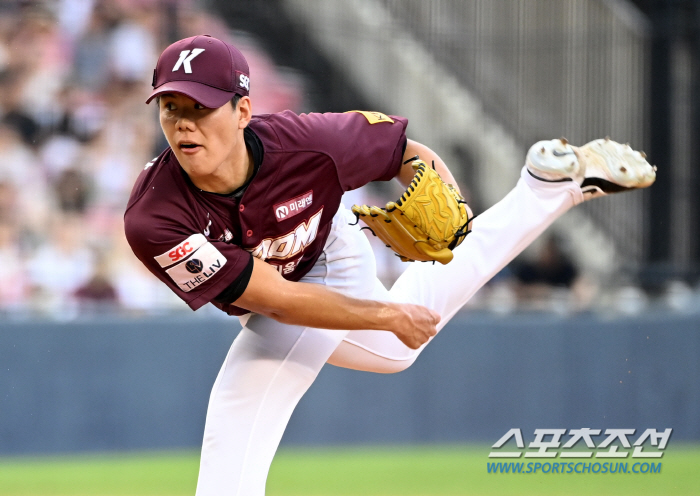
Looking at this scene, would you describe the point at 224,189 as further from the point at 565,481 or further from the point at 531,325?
the point at 531,325

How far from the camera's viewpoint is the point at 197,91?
3.60 m

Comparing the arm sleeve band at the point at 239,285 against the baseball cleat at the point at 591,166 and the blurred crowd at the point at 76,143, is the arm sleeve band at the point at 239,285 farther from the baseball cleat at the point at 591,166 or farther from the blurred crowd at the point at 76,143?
the blurred crowd at the point at 76,143

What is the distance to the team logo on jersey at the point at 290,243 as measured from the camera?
4141 millimetres

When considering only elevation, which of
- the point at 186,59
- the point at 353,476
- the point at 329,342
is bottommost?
the point at 353,476

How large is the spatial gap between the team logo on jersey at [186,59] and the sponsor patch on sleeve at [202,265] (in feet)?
2.14

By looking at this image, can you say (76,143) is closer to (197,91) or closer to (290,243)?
(290,243)

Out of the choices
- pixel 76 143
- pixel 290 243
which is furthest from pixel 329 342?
pixel 76 143

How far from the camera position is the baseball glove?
4129 millimetres

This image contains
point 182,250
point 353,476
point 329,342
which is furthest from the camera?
point 353,476

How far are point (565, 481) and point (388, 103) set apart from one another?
4487 mm

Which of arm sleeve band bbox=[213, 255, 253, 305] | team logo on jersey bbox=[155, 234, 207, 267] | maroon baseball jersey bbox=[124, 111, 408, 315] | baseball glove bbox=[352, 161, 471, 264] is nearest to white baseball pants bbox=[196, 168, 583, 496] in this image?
maroon baseball jersey bbox=[124, 111, 408, 315]

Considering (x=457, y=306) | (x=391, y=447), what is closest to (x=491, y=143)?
(x=391, y=447)

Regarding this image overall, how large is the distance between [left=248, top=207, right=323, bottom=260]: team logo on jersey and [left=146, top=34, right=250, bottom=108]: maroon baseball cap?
0.65 meters

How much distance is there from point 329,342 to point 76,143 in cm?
505
